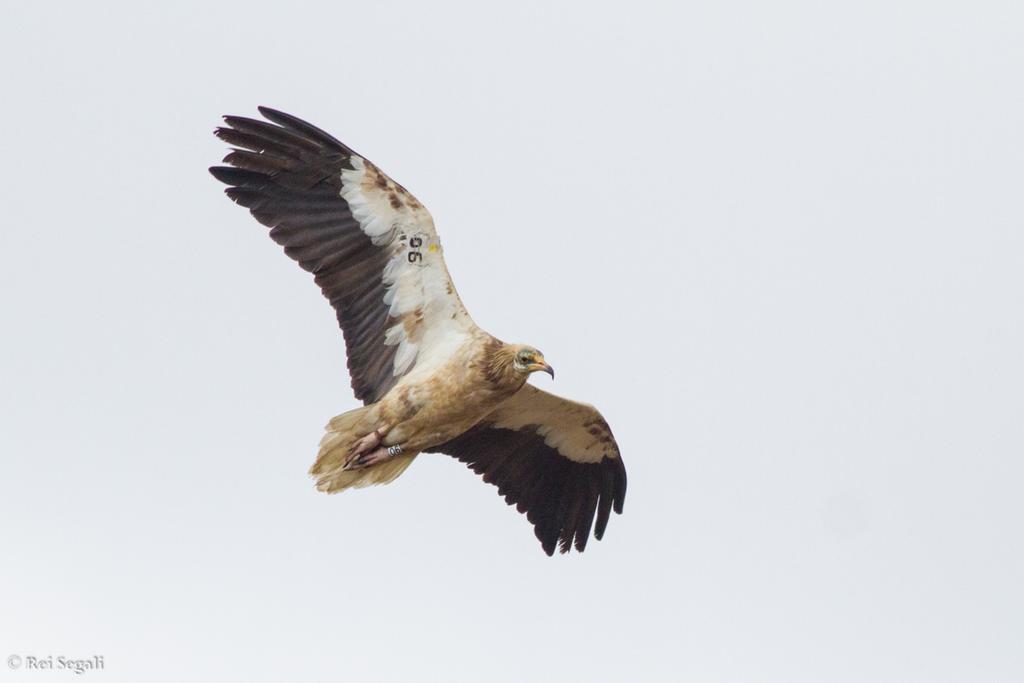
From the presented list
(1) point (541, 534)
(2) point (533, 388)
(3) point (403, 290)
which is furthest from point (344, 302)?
(1) point (541, 534)

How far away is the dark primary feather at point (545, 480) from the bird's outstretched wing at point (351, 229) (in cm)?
179

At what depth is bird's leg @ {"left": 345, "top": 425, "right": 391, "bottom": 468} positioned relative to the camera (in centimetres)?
1894

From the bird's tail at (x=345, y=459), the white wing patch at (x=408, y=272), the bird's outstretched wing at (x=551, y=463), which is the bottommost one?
the bird's tail at (x=345, y=459)

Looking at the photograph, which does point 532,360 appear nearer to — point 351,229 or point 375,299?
point 375,299

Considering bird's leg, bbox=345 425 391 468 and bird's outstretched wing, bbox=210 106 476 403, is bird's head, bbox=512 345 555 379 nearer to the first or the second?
bird's outstretched wing, bbox=210 106 476 403

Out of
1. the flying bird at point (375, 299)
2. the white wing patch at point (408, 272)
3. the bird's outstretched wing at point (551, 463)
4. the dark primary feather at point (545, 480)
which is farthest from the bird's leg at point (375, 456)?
the dark primary feather at point (545, 480)

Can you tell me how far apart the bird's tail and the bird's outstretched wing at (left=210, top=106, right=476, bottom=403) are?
0.68m

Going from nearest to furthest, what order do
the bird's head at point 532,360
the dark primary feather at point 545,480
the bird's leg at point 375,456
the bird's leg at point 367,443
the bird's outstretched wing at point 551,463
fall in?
1. the bird's head at point 532,360
2. the bird's leg at point 367,443
3. the bird's leg at point 375,456
4. the bird's outstretched wing at point 551,463
5. the dark primary feather at point 545,480

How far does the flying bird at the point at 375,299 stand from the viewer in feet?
61.1

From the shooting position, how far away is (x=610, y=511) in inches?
826

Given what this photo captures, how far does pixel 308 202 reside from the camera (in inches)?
745

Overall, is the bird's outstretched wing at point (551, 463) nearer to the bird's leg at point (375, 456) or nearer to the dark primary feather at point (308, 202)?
the bird's leg at point (375, 456)

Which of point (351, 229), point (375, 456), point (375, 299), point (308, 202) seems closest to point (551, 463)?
point (375, 456)

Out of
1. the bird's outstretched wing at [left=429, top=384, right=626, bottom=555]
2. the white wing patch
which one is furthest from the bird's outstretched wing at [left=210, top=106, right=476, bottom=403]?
the bird's outstretched wing at [left=429, top=384, right=626, bottom=555]
